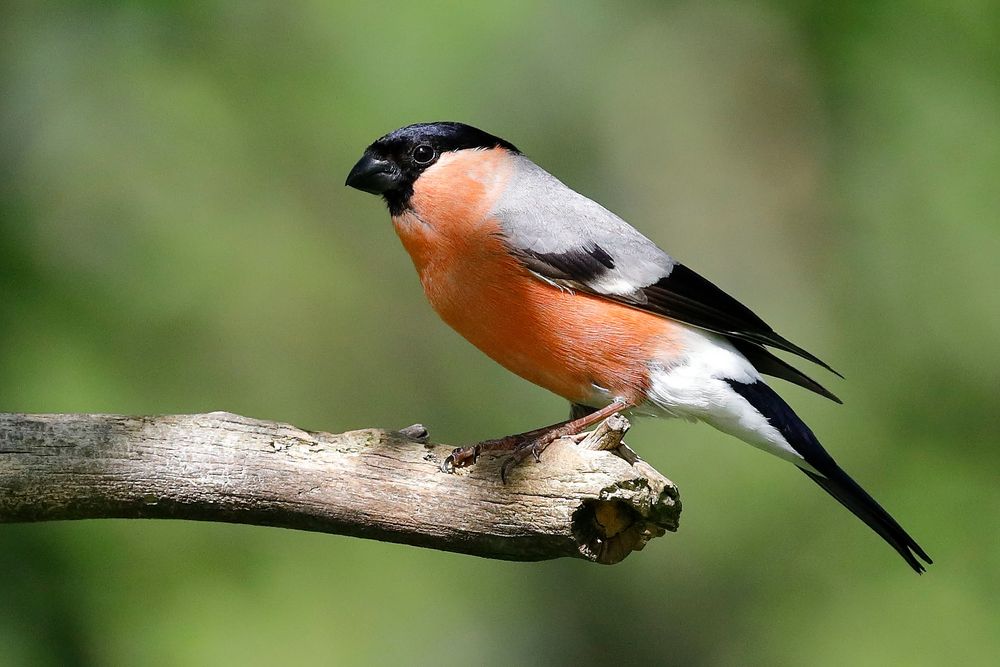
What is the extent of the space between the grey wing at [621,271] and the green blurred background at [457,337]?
4.37 feet

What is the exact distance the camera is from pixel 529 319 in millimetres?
3523

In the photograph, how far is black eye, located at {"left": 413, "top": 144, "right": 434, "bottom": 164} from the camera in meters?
3.91

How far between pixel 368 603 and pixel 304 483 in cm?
214

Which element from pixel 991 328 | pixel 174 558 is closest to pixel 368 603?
pixel 174 558

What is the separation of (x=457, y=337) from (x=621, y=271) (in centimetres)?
247

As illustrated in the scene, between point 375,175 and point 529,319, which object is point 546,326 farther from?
point 375,175

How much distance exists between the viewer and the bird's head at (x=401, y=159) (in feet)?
12.7

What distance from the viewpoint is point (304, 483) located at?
114 inches

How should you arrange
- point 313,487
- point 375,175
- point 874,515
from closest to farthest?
point 313,487, point 874,515, point 375,175

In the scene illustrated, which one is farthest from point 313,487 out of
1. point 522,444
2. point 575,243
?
point 575,243

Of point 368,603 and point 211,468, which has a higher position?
point 211,468

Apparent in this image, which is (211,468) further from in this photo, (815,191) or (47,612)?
(815,191)

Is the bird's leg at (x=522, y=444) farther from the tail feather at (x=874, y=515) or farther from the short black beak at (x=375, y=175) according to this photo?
the short black beak at (x=375, y=175)

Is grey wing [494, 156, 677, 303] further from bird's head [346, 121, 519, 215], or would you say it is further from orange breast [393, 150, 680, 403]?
bird's head [346, 121, 519, 215]
